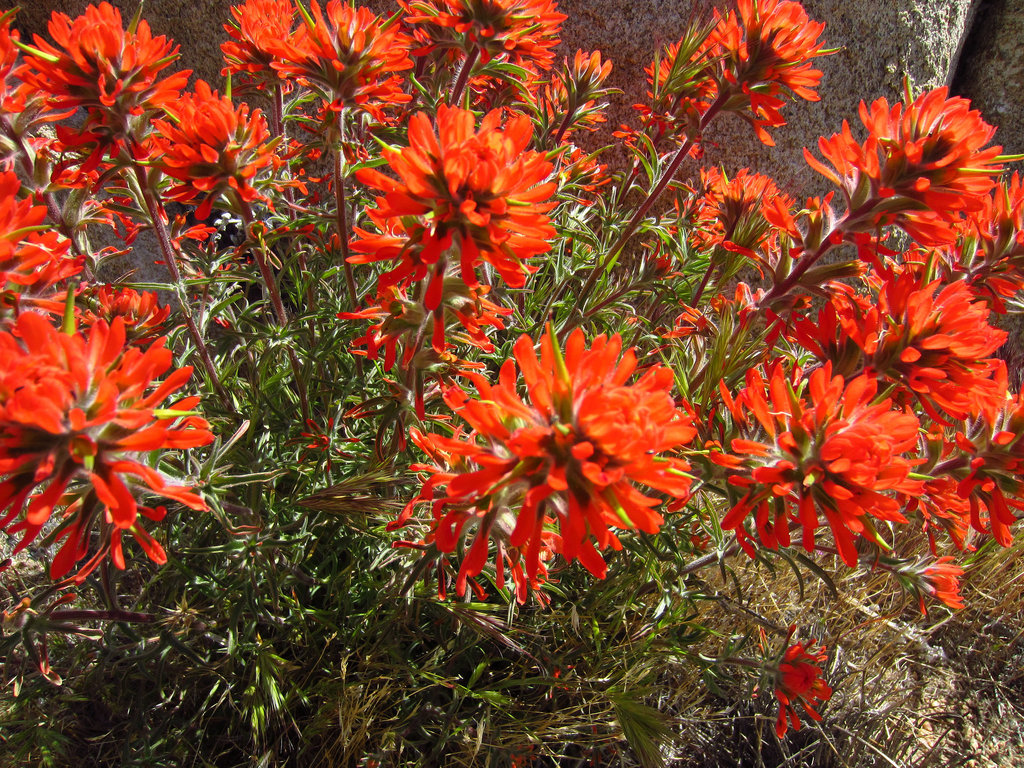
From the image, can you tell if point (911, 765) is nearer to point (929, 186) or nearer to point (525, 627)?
point (525, 627)

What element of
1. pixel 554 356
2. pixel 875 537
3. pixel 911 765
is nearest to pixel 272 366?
pixel 554 356

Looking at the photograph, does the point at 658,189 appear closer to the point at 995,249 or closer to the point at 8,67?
the point at 995,249

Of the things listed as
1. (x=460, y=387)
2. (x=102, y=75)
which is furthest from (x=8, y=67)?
(x=460, y=387)

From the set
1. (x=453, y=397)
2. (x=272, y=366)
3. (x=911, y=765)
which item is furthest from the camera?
(x=911, y=765)

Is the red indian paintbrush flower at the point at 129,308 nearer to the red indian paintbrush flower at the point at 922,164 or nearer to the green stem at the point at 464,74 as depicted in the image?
the green stem at the point at 464,74

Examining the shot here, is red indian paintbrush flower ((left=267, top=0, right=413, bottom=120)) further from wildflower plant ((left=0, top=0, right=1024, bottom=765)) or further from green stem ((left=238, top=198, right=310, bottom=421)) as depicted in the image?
green stem ((left=238, top=198, right=310, bottom=421))

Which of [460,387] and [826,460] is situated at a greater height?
[826,460]

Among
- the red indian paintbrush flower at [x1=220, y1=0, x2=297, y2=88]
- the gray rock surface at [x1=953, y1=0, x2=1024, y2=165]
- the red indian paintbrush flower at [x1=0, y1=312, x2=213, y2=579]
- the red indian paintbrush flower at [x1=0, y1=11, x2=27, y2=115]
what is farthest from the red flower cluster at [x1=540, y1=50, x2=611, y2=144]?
the gray rock surface at [x1=953, y1=0, x2=1024, y2=165]
